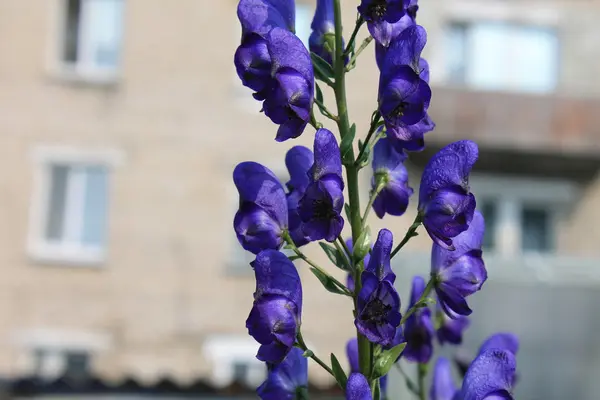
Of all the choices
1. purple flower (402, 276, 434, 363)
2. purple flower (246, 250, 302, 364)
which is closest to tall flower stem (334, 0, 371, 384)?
purple flower (246, 250, 302, 364)

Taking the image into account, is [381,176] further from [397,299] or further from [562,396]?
[562,396]

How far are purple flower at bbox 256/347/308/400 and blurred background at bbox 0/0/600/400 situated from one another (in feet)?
33.8

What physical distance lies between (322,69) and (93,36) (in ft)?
39.8

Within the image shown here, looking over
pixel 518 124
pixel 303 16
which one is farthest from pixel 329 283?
pixel 303 16

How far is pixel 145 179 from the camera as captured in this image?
40.9 ft

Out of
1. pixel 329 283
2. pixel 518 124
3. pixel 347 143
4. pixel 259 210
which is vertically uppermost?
pixel 518 124

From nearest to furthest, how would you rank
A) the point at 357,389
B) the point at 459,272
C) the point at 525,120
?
the point at 357,389
the point at 459,272
the point at 525,120

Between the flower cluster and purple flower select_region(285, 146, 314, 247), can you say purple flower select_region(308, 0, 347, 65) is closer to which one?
the flower cluster

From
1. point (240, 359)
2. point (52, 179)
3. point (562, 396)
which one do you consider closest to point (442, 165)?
point (562, 396)

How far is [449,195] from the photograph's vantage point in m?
1.47

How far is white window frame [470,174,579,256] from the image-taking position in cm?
1248

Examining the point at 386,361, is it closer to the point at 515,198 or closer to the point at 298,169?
the point at 298,169


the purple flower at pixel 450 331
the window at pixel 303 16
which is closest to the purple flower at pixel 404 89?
the purple flower at pixel 450 331

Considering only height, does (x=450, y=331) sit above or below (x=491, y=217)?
below
